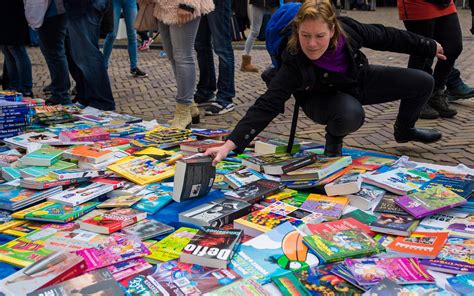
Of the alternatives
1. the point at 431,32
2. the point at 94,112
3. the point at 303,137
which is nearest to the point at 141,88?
the point at 94,112

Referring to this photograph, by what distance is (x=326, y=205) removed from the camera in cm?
235

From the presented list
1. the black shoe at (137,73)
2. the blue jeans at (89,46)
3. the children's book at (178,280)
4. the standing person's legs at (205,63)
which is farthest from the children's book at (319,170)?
the black shoe at (137,73)

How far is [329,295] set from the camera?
1.65m

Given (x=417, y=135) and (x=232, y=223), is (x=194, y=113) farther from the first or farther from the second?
(x=232, y=223)

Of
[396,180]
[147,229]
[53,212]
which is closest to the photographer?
[147,229]

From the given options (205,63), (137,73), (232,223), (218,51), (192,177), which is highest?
(218,51)

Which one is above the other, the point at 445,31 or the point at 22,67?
the point at 445,31

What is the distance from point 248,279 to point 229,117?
2.83 metres

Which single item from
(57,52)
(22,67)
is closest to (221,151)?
(57,52)

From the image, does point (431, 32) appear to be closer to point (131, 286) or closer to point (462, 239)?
point (462, 239)

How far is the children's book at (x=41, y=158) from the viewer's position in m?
2.97

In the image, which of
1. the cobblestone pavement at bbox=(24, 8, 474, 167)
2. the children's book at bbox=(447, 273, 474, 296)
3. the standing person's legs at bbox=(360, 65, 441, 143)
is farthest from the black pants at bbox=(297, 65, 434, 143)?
the children's book at bbox=(447, 273, 474, 296)

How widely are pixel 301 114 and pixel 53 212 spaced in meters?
2.63

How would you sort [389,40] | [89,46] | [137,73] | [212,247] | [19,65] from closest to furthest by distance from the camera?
[212,247] → [389,40] → [89,46] → [19,65] → [137,73]
